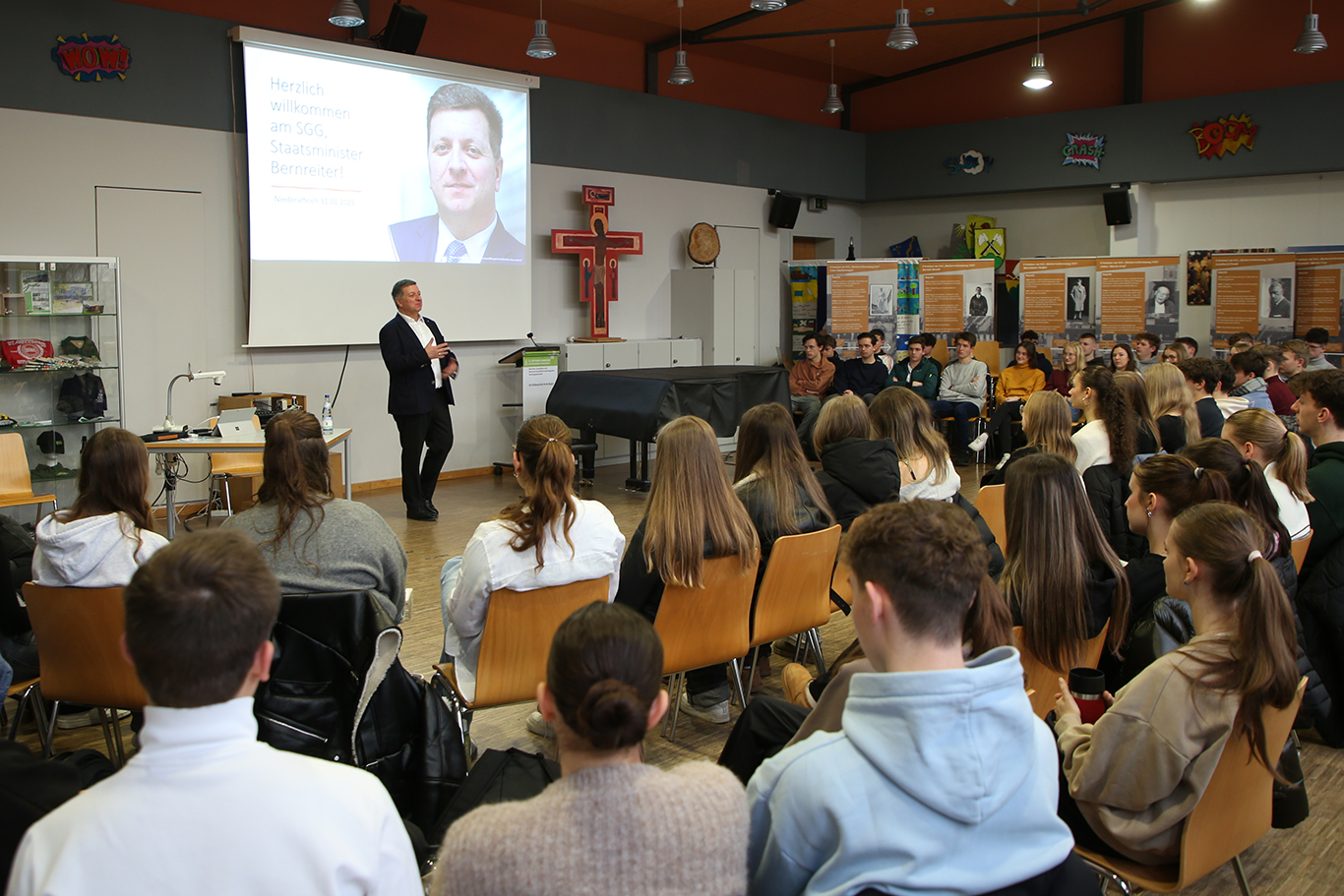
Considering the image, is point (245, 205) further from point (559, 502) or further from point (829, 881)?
point (829, 881)

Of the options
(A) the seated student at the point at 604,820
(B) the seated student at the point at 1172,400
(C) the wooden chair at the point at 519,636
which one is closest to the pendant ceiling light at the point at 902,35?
(B) the seated student at the point at 1172,400

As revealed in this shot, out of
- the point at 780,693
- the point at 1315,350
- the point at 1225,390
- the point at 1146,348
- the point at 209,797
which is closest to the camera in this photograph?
the point at 209,797

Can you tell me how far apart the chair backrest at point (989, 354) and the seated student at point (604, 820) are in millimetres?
9572

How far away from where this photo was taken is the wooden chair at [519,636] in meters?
2.59

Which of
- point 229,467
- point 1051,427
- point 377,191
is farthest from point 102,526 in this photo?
point 377,191

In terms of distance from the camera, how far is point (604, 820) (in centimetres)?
111

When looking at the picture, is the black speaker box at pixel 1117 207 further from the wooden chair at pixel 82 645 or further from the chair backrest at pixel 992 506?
the wooden chair at pixel 82 645

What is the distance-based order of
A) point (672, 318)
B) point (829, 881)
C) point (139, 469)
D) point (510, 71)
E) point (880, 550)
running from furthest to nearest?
1. point (672, 318)
2. point (510, 71)
3. point (139, 469)
4. point (880, 550)
5. point (829, 881)

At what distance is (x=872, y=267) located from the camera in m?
10.6

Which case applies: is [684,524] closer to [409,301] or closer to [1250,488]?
[1250,488]

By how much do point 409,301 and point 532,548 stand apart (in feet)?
14.2

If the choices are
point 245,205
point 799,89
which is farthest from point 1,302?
point 799,89

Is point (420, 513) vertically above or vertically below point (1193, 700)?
below

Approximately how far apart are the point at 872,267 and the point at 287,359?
6159 millimetres
